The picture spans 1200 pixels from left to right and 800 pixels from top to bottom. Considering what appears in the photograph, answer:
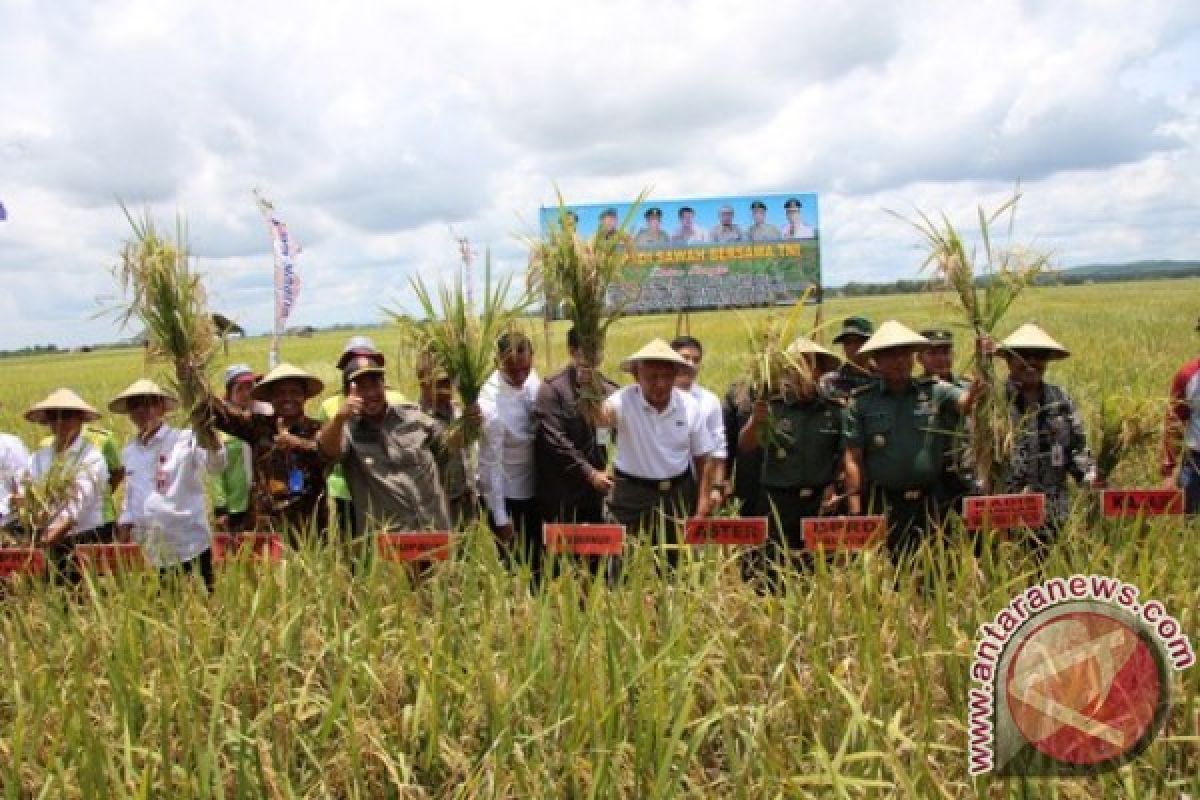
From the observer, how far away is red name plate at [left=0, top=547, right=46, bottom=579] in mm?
3709

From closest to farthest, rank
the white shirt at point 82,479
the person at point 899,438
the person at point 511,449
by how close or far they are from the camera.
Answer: the person at point 899,438
the white shirt at point 82,479
the person at point 511,449

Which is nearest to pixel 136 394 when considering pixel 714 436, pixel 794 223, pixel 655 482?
pixel 655 482

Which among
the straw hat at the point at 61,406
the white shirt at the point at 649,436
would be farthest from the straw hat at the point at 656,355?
the straw hat at the point at 61,406

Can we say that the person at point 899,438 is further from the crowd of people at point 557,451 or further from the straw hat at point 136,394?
the straw hat at point 136,394

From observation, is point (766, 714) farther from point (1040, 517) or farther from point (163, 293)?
point (163, 293)

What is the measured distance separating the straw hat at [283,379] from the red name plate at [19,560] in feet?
3.98

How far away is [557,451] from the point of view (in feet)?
15.4

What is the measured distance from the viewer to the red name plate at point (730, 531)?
3.51m

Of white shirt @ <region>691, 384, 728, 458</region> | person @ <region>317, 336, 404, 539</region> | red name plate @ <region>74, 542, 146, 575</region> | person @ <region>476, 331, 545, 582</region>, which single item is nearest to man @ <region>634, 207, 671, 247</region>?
person @ <region>476, 331, 545, 582</region>

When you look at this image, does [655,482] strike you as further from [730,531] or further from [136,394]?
[136,394]

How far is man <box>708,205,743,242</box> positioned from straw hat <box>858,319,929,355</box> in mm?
4395

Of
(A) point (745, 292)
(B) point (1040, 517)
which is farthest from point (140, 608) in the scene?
(A) point (745, 292)

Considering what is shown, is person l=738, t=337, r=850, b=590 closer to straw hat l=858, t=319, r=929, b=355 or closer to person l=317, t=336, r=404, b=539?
straw hat l=858, t=319, r=929, b=355

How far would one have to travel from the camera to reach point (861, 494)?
4.25 m
